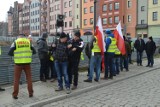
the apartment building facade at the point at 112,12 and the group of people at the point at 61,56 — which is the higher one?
the apartment building facade at the point at 112,12

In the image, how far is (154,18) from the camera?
60.8 meters

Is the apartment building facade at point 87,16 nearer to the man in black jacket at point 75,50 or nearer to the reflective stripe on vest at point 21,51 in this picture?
the man in black jacket at point 75,50

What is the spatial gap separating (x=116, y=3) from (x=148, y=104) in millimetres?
63079

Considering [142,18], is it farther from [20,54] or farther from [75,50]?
[20,54]

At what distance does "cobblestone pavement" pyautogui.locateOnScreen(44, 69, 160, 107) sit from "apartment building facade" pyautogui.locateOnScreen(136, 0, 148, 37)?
171ft

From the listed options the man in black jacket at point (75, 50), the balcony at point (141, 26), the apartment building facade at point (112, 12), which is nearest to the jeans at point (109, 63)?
the man in black jacket at point (75, 50)

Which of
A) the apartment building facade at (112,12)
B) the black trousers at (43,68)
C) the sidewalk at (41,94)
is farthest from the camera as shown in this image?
the apartment building facade at (112,12)

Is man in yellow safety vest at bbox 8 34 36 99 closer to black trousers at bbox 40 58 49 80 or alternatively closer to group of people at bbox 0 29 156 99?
group of people at bbox 0 29 156 99

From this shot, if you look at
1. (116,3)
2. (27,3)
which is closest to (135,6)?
(116,3)

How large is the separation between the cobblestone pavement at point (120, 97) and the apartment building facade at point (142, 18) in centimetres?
5201

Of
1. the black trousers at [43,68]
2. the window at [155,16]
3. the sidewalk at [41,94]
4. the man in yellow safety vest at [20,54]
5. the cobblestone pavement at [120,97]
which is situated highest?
the window at [155,16]

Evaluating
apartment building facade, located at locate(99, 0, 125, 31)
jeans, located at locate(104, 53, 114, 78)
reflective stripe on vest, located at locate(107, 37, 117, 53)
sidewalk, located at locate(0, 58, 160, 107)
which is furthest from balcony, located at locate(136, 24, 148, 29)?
sidewalk, located at locate(0, 58, 160, 107)

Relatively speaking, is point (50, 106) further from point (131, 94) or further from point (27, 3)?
point (27, 3)

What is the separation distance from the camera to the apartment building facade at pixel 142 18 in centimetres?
6184
